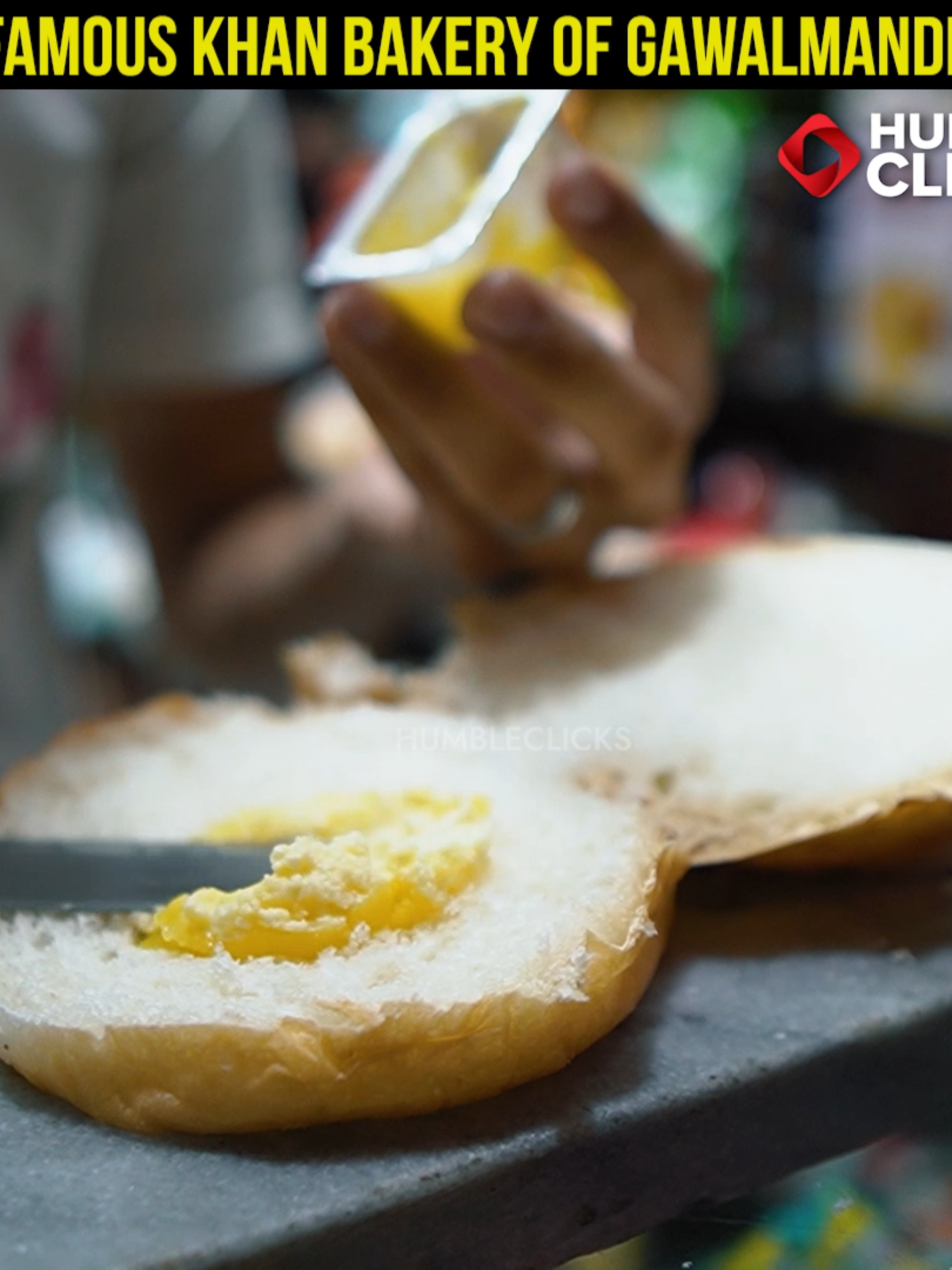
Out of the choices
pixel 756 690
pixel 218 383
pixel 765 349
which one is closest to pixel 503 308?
pixel 756 690

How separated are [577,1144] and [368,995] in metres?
0.13

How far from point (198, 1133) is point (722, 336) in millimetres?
2379

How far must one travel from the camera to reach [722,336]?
8.82 ft

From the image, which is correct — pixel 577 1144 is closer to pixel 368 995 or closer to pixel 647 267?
pixel 368 995

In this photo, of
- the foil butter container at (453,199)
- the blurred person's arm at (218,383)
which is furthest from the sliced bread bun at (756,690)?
the blurred person's arm at (218,383)

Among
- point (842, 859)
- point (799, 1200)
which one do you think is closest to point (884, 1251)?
point (799, 1200)

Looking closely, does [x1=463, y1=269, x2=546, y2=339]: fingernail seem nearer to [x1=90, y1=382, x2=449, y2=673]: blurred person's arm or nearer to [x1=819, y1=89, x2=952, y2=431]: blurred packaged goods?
[x1=90, y1=382, x2=449, y2=673]: blurred person's arm

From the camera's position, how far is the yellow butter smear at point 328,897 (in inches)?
25.8

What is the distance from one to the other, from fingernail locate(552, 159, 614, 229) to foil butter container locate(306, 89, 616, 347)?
29 millimetres

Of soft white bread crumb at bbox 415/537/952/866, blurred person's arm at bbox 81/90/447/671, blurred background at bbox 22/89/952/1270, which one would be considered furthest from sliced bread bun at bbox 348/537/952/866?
blurred background at bbox 22/89/952/1270

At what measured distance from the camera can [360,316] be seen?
3.18 ft

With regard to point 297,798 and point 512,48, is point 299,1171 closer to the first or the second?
point 297,798

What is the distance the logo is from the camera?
105cm

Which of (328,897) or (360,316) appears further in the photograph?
(360,316)
